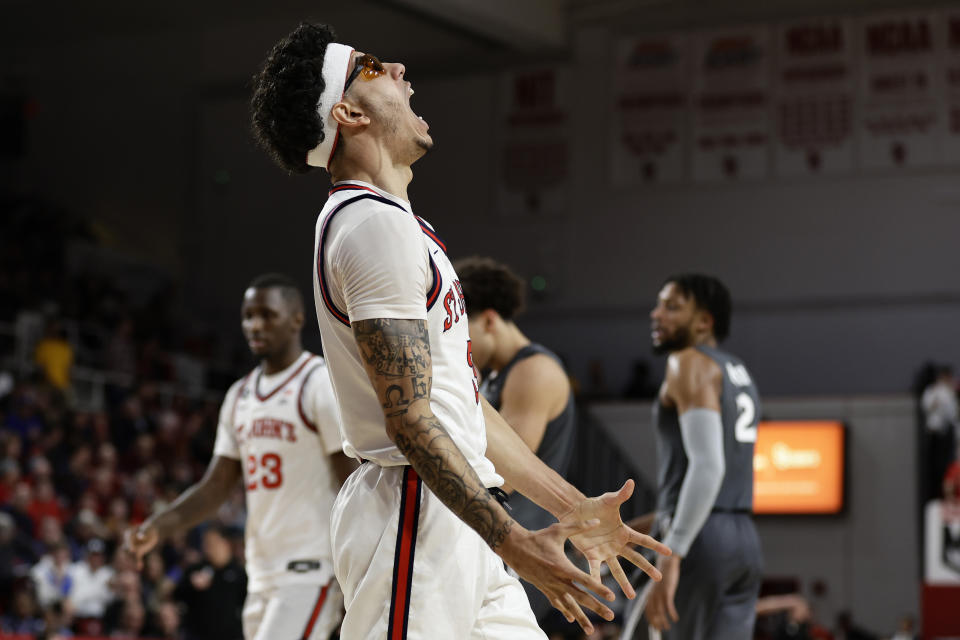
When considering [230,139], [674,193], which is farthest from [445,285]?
[230,139]

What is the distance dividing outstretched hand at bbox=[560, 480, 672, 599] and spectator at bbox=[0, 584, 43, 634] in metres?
8.56

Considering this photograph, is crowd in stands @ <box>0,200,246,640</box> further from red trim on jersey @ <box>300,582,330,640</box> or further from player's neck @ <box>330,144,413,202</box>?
player's neck @ <box>330,144,413,202</box>

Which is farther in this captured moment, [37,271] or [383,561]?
[37,271]

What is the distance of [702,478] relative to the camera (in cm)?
490

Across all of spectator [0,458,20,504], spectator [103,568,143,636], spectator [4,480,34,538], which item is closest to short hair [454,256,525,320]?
spectator [103,568,143,636]

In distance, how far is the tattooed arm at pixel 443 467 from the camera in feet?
8.14

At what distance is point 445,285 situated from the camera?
284 centimetres

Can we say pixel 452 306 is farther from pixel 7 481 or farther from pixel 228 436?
pixel 7 481

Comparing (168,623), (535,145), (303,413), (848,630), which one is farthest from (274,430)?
(535,145)

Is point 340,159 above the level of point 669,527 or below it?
Answer: above

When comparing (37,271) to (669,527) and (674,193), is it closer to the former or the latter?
(674,193)

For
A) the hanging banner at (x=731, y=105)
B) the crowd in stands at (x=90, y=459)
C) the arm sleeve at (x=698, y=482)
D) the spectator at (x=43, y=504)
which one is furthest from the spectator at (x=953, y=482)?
the arm sleeve at (x=698, y=482)

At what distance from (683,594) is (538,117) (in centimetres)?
1692

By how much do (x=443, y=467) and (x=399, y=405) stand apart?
0.16m
